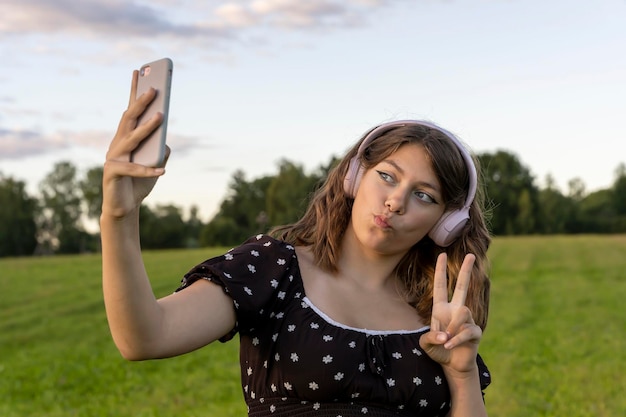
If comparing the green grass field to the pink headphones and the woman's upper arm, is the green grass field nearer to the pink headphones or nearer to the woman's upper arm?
the pink headphones

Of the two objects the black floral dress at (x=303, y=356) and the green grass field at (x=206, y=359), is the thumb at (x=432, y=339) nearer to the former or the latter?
the black floral dress at (x=303, y=356)

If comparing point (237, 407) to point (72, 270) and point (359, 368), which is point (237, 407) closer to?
point (359, 368)

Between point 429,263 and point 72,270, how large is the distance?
2198 centimetres

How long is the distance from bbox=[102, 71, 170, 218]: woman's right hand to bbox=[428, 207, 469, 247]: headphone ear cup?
120 centimetres

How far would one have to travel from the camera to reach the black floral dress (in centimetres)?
251

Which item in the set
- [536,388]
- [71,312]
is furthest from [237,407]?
[71,312]

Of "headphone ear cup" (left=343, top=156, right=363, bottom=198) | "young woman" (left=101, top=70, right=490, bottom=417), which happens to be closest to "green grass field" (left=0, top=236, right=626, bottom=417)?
"young woman" (left=101, top=70, right=490, bottom=417)

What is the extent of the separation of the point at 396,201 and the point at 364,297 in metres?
0.37

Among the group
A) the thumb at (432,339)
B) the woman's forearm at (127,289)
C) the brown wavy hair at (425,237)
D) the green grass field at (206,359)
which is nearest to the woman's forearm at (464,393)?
the thumb at (432,339)

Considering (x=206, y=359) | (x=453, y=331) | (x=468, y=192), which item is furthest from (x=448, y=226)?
(x=206, y=359)

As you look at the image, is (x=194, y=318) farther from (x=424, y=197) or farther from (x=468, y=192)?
(x=468, y=192)

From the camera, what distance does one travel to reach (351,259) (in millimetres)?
2840

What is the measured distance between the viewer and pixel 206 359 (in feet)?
36.7

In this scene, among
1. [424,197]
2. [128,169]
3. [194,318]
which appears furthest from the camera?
[424,197]
